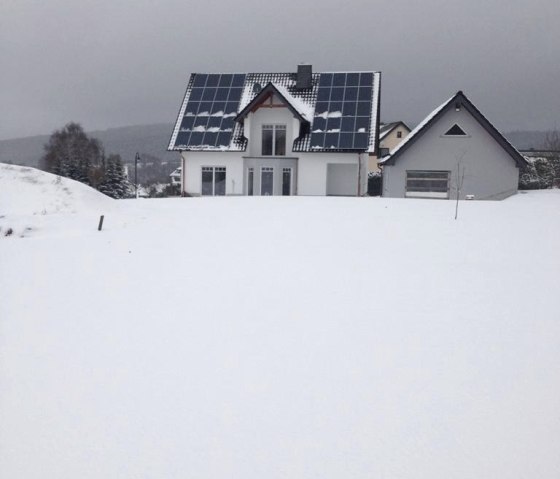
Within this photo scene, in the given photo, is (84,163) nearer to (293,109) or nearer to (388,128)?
(388,128)

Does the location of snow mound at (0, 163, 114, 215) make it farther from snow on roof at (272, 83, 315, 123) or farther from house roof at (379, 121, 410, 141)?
house roof at (379, 121, 410, 141)

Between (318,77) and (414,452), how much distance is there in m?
29.4

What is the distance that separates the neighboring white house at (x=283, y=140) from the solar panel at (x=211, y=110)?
6cm

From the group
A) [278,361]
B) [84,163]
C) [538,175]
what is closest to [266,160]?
[538,175]

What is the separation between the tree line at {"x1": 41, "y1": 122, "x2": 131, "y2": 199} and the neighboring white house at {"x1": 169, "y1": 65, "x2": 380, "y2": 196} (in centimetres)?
2514

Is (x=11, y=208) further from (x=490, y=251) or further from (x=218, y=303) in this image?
(x=490, y=251)

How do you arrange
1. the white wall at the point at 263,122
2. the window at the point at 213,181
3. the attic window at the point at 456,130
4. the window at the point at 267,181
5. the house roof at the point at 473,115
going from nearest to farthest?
the house roof at the point at 473,115, the attic window at the point at 456,130, the white wall at the point at 263,122, the window at the point at 267,181, the window at the point at 213,181

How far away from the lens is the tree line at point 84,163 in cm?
5372

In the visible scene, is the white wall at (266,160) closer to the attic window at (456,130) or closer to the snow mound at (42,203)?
the attic window at (456,130)

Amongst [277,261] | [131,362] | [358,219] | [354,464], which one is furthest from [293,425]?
[358,219]

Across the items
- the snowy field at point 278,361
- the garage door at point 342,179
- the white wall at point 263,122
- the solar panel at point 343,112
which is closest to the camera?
the snowy field at point 278,361

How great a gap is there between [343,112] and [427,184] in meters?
7.10

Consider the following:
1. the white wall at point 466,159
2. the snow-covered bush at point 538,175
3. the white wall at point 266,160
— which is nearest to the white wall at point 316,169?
the white wall at point 266,160

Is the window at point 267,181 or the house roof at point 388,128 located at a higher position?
the house roof at point 388,128
